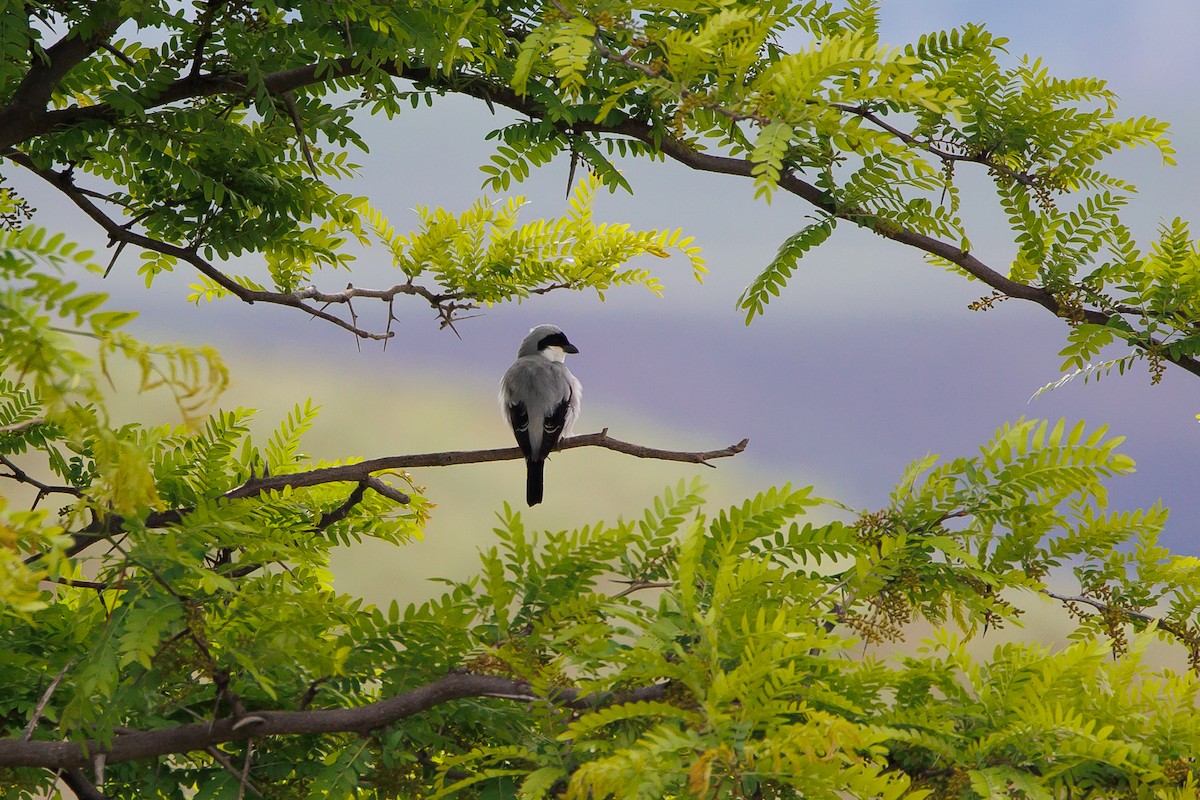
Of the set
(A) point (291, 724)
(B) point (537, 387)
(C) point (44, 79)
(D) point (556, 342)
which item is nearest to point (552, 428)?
(B) point (537, 387)

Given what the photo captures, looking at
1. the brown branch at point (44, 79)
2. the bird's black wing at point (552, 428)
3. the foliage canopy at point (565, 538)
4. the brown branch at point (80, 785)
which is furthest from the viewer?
the bird's black wing at point (552, 428)

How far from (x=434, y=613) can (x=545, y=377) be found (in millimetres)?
4388

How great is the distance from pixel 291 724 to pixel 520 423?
13.9ft

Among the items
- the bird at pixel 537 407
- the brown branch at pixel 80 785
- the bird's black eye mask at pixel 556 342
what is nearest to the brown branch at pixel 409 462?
the brown branch at pixel 80 785

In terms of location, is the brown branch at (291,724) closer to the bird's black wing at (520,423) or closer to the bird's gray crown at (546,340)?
the bird's black wing at (520,423)

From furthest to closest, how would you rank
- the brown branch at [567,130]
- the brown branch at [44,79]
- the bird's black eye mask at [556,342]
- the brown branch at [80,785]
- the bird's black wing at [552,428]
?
the bird's black eye mask at [556,342] → the bird's black wing at [552,428] → the brown branch at [44,79] → the brown branch at [567,130] → the brown branch at [80,785]

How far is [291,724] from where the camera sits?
2205 mm

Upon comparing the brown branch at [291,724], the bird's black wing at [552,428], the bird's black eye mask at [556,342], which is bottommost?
the brown branch at [291,724]

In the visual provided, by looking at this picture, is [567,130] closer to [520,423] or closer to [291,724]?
[291,724]

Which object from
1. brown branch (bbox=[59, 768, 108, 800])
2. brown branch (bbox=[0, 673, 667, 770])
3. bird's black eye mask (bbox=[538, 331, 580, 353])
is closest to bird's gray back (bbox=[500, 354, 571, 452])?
bird's black eye mask (bbox=[538, 331, 580, 353])

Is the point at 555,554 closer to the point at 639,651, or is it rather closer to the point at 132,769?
the point at 639,651

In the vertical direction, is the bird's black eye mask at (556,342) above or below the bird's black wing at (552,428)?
above

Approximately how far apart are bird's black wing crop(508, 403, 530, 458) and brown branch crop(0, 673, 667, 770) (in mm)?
4007

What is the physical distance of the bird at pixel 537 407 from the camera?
6.37m
